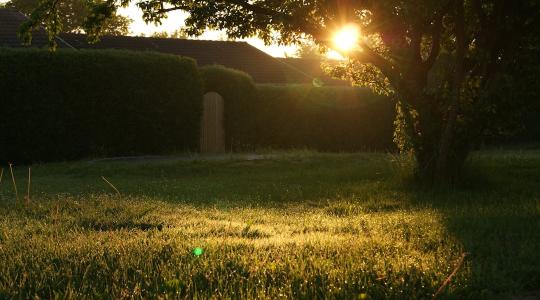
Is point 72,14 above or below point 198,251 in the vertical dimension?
above

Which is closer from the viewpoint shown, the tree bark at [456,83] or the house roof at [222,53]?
the tree bark at [456,83]

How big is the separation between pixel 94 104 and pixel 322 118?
10396mm

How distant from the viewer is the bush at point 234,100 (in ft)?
81.1

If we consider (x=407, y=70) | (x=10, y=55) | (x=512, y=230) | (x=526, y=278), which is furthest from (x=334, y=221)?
(x=10, y=55)

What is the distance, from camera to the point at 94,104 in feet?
66.3

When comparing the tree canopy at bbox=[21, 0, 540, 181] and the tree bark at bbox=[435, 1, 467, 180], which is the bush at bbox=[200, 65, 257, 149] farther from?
the tree bark at bbox=[435, 1, 467, 180]

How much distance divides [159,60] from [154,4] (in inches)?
347

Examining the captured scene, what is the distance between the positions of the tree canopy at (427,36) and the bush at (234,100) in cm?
1107

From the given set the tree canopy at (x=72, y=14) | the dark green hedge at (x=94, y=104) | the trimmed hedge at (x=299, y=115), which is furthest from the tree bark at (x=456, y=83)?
the tree canopy at (x=72, y=14)

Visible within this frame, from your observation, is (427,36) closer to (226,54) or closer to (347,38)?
(347,38)

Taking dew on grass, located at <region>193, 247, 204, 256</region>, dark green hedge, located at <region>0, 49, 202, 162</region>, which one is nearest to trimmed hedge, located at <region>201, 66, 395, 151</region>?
dark green hedge, located at <region>0, 49, 202, 162</region>

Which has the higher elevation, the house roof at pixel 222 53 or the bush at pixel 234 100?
the house roof at pixel 222 53

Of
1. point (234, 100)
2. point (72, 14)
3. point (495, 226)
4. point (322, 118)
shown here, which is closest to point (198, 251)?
point (495, 226)

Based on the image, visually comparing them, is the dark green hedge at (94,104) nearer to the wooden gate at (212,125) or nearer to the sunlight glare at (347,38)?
the wooden gate at (212,125)
